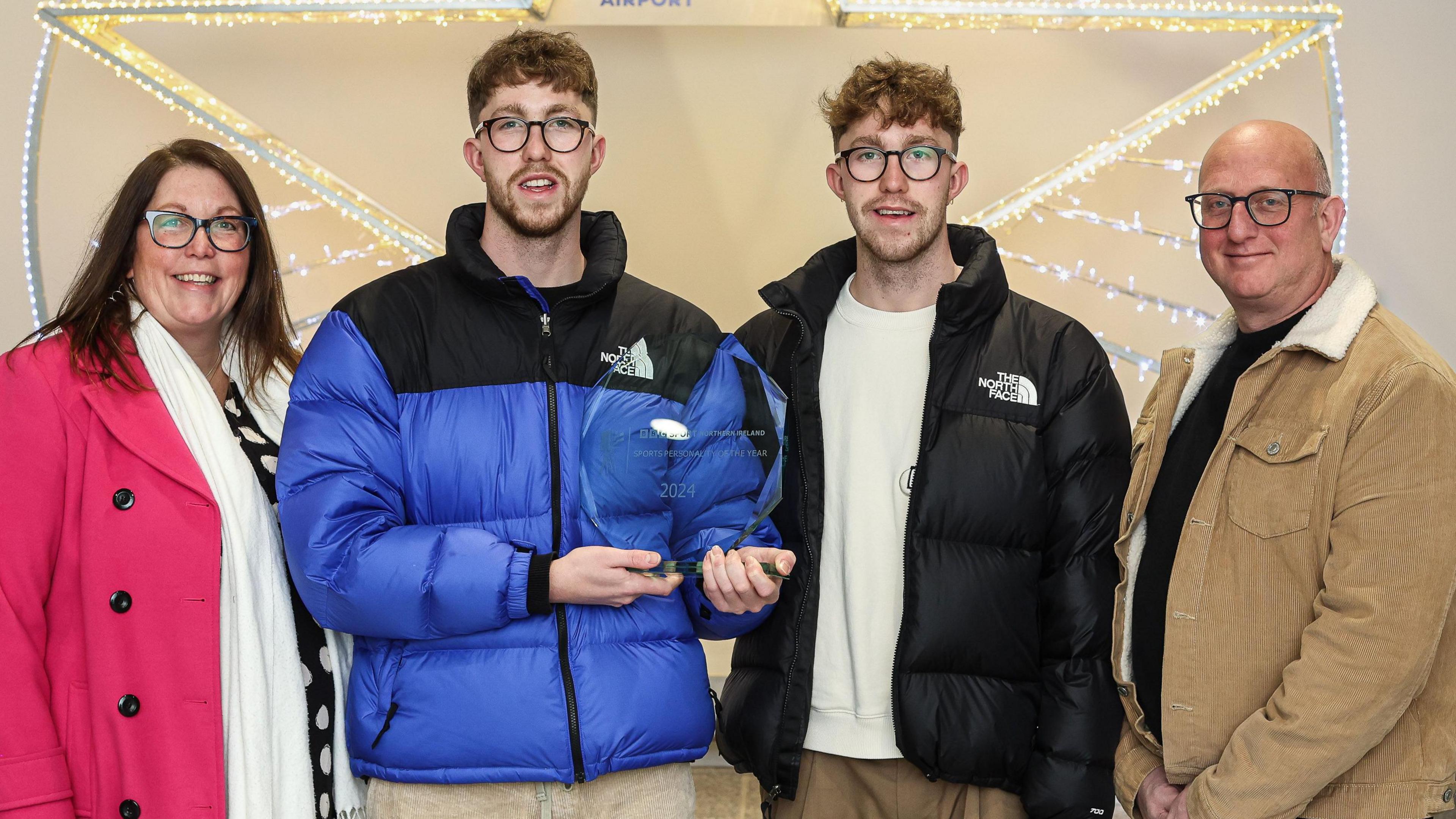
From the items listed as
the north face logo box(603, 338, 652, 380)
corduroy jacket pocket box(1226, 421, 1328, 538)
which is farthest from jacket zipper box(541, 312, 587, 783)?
corduroy jacket pocket box(1226, 421, 1328, 538)

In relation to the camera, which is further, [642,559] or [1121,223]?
[1121,223]

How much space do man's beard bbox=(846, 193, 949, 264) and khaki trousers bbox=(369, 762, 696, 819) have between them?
1.03 m

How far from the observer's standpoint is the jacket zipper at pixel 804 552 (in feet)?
6.59

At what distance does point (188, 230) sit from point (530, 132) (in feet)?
2.04

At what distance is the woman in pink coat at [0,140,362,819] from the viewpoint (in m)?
1.76

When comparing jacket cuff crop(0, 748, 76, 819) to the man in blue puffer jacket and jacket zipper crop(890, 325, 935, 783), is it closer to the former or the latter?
the man in blue puffer jacket

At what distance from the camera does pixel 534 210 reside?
1.99 meters

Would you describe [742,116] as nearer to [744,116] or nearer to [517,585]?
[744,116]

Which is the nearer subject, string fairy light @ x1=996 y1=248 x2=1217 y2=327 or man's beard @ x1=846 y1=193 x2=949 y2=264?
man's beard @ x1=846 y1=193 x2=949 y2=264

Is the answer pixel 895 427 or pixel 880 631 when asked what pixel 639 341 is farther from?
pixel 880 631

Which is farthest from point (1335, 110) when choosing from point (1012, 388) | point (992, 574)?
point (992, 574)

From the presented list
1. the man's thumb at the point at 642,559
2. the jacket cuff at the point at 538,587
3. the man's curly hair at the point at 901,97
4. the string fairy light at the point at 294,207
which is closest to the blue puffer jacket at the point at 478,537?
the jacket cuff at the point at 538,587

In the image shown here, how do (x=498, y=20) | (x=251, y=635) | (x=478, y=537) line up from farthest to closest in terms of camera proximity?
1. (x=498, y=20)
2. (x=251, y=635)
3. (x=478, y=537)

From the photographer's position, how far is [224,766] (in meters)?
1.86
